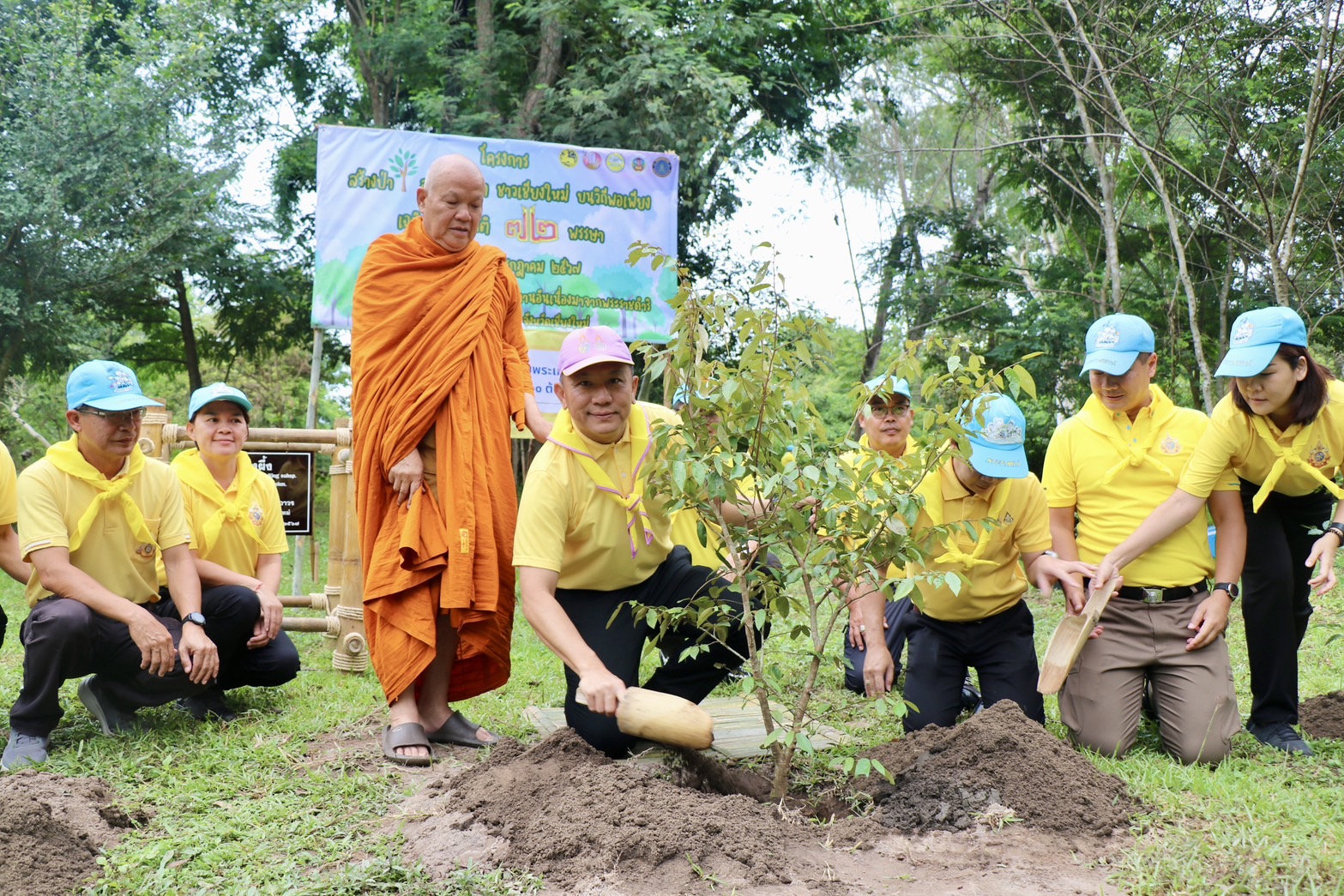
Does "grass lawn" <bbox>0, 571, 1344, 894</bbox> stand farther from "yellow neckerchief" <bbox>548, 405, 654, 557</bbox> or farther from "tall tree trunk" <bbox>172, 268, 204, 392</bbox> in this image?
"tall tree trunk" <bbox>172, 268, 204, 392</bbox>

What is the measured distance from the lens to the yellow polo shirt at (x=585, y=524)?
3.20m

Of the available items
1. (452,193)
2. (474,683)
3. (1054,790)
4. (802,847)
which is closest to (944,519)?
(1054,790)

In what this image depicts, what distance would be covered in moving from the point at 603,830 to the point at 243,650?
86.8 inches

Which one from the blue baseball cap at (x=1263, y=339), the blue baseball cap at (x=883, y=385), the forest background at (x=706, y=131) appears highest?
the forest background at (x=706, y=131)

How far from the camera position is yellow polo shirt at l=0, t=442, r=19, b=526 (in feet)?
12.5

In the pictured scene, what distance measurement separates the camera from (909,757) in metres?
3.20

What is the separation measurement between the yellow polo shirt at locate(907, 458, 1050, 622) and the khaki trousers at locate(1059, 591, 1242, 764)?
348mm

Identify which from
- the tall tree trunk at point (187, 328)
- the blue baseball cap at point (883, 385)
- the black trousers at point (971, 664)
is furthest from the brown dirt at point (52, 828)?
the tall tree trunk at point (187, 328)

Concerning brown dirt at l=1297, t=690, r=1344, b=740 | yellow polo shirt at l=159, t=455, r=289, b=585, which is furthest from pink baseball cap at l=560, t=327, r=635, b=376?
brown dirt at l=1297, t=690, r=1344, b=740

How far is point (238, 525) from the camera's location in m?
4.50

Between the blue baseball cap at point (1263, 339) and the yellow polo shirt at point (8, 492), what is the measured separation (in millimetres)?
4023

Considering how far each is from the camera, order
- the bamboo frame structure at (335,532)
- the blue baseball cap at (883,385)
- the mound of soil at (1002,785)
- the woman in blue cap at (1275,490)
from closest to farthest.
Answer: the mound of soil at (1002,785) → the blue baseball cap at (883,385) → the woman in blue cap at (1275,490) → the bamboo frame structure at (335,532)

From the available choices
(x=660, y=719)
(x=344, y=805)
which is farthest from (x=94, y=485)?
(x=660, y=719)

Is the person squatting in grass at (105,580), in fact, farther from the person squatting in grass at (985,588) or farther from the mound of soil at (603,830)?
the person squatting in grass at (985,588)
